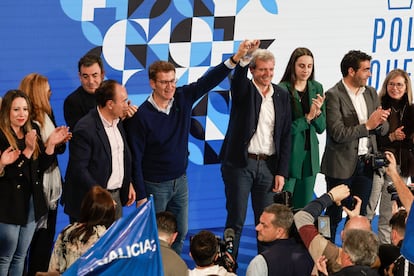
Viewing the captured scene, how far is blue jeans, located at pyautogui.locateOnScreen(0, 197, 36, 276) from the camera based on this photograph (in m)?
7.47

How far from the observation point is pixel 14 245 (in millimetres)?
7512

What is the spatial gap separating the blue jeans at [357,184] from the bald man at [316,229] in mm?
2005

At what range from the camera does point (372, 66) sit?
10.2 meters

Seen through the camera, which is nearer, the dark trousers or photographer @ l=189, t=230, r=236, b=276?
photographer @ l=189, t=230, r=236, b=276

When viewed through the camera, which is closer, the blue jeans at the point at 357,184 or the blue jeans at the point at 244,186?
the blue jeans at the point at 244,186

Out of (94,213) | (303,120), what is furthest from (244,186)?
(94,213)

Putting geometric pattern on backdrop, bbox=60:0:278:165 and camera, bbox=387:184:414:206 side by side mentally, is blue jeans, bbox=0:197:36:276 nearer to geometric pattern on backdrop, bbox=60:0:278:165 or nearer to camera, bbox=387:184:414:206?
geometric pattern on backdrop, bbox=60:0:278:165

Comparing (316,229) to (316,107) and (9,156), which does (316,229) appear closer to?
(316,107)

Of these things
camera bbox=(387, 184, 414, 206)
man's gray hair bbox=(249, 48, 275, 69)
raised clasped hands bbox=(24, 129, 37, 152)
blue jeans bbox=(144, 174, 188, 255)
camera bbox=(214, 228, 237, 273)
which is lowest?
camera bbox=(214, 228, 237, 273)

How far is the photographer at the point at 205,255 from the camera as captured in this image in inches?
247

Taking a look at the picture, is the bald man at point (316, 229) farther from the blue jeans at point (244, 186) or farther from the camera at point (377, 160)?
the camera at point (377, 160)

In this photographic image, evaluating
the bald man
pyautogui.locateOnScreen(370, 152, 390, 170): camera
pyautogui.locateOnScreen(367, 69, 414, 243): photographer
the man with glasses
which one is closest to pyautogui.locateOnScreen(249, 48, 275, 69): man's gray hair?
the man with glasses

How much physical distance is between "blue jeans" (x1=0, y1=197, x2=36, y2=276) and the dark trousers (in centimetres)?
19

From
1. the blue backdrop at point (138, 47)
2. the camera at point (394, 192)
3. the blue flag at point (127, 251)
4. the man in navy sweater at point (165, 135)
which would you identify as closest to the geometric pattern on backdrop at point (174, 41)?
the blue backdrop at point (138, 47)
